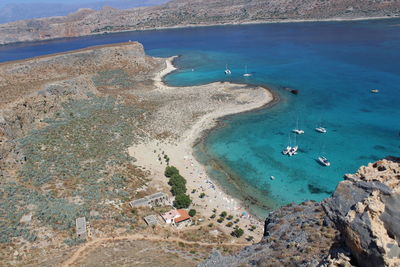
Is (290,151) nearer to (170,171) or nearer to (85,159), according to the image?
(170,171)

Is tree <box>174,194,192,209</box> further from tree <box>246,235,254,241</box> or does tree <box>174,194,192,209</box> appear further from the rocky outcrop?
the rocky outcrop

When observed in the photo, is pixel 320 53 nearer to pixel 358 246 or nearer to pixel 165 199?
pixel 165 199

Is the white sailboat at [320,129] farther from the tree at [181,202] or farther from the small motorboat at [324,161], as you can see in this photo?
the tree at [181,202]

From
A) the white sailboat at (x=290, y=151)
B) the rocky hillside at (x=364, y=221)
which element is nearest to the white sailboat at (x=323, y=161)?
the white sailboat at (x=290, y=151)

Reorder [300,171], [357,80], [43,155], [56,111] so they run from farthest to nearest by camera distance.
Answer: [357,80] → [56,111] → [300,171] → [43,155]

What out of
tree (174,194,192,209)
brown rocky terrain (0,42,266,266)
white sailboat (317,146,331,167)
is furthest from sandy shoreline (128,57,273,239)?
white sailboat (317,146,331,167)

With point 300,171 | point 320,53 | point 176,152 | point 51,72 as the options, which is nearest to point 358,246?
point 300,171
